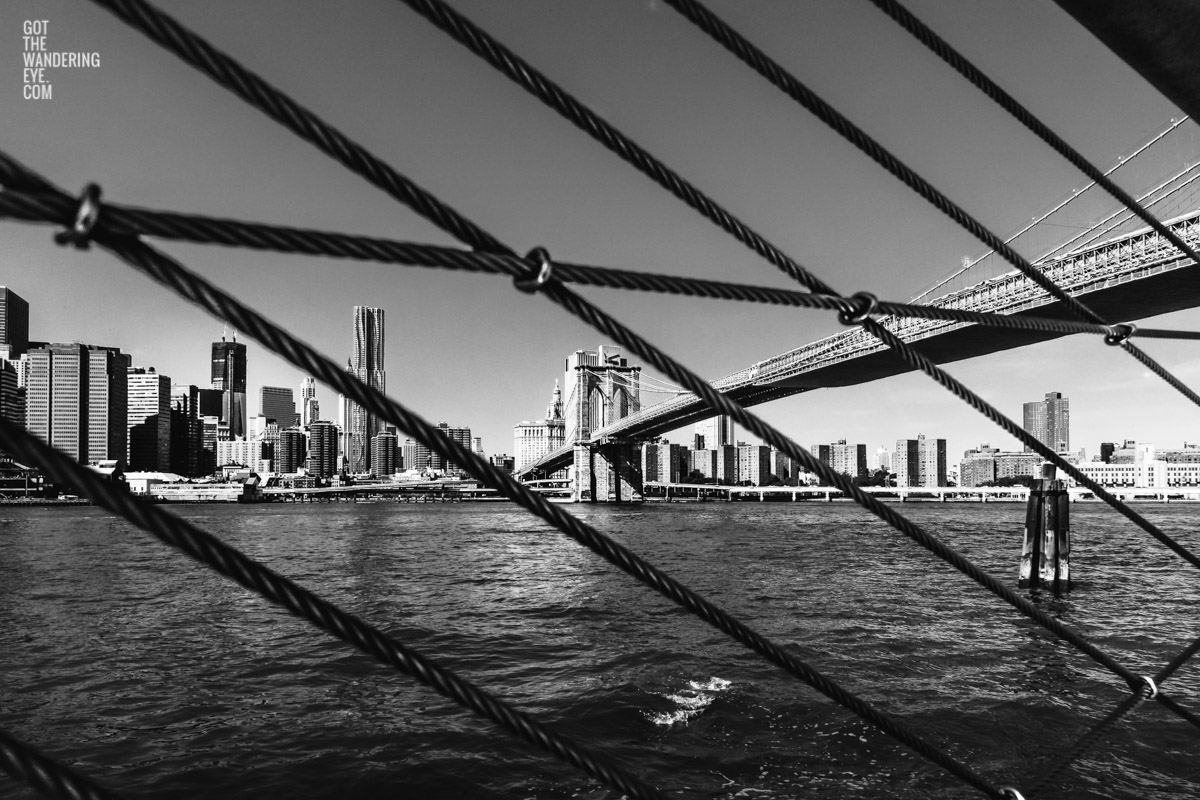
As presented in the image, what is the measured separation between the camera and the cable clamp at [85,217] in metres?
0.96

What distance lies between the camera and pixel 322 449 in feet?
551

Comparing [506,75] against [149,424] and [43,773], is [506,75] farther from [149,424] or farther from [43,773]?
[149,424]

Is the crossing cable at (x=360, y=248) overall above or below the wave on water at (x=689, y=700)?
above

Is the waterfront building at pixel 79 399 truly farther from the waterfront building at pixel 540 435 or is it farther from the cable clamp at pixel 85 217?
the cable clamp at pixel 85 217

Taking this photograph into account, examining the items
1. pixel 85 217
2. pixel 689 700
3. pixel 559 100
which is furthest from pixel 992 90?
pixel 689 700

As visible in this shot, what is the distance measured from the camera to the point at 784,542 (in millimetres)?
32406

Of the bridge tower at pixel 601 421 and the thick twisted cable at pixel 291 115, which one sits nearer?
the thick twisted cable at pixel 291 115

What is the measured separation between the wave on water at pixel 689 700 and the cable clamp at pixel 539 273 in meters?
7.26

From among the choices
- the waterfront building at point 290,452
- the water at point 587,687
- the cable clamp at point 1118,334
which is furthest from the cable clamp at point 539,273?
the waterfront building at point 290,452

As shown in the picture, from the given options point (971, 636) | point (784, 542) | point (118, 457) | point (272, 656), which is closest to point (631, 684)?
point (272, 656)

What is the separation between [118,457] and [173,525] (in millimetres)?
143271

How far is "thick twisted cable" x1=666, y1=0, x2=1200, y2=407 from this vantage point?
1683 millimetres

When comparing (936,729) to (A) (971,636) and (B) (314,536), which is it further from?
(B) (314,536)

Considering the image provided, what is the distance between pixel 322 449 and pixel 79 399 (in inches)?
2256
